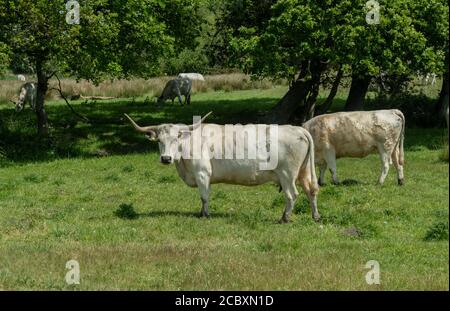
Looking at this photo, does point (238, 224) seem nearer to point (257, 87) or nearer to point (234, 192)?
point (234, 192)

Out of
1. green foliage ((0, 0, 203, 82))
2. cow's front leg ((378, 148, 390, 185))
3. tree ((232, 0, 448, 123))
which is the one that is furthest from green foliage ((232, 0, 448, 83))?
cow's front leg ((378, 148, 390, 185))

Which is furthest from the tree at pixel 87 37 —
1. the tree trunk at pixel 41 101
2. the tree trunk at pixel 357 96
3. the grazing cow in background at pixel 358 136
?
the grazing cow in background at pixel 358 136

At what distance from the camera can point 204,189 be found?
48.1 feet

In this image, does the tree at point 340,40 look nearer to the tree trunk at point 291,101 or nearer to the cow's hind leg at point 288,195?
the tree trunk at point 291,101

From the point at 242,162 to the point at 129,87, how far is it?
35423 millimetres

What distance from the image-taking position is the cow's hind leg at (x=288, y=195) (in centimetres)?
1388

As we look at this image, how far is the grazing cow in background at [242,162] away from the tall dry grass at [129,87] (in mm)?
29253

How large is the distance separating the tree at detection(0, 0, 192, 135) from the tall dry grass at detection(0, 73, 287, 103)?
16.2 metres

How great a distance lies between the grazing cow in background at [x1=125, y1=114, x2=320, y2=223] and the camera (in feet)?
46.5

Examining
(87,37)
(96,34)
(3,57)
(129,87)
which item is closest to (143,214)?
(3,57)

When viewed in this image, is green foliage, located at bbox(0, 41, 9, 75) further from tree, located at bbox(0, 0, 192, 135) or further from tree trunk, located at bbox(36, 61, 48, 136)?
tree trunk, located at bbox(36, 61, 48, 136)

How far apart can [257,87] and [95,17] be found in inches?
1099

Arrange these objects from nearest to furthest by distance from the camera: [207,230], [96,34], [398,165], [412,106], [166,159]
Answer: [207,230] → [166,159] → [398,165] → [96,34] → [412,106]

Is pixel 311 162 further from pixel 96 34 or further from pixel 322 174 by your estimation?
pixel 96 34
